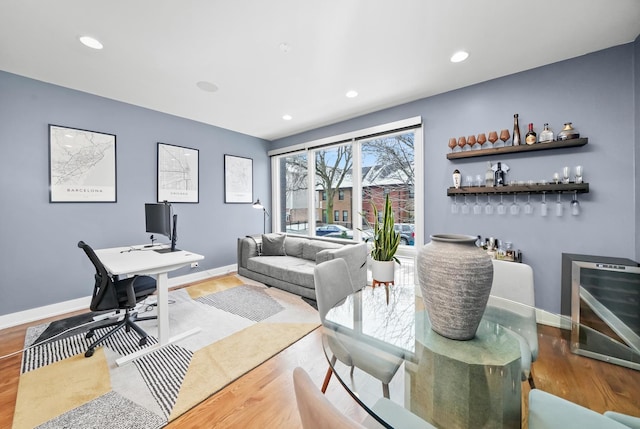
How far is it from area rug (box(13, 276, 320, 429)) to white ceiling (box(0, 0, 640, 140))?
8.83 feet

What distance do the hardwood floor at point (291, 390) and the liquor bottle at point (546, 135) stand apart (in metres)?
1.96

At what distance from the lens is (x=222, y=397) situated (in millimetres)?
1624

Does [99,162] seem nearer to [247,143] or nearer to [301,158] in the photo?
[247,143]

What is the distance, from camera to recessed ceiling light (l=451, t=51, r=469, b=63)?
7.57 ft

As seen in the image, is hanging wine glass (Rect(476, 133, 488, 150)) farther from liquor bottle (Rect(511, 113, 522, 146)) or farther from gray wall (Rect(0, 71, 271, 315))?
gray wall (Rect(0, 71, 271, 315))

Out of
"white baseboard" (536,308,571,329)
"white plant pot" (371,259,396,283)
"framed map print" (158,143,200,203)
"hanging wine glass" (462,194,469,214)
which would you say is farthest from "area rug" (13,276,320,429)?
"hanging wine glass" (462,194,469,214)

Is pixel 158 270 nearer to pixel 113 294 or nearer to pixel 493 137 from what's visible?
pixel 113 294

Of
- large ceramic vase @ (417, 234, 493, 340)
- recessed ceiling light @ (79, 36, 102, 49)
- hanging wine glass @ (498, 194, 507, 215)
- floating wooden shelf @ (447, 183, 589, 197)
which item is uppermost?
recessed ceiling light @ (79, 36, 102, 49)

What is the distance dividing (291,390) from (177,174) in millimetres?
3583

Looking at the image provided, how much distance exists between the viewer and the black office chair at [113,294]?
2057 millimetres

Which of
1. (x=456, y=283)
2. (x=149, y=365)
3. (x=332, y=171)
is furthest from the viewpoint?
(x=332, y=171)

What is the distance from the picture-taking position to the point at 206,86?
2.96 m

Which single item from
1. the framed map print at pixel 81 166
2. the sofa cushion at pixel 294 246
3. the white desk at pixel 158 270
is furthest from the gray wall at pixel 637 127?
the framed map print at pixel 81 166

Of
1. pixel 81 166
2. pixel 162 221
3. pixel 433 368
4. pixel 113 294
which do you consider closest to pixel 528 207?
pixel 433 368
